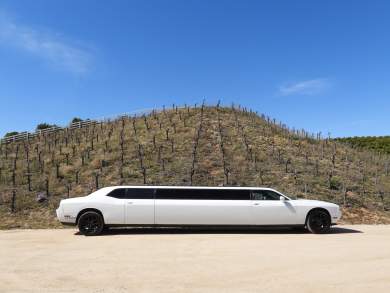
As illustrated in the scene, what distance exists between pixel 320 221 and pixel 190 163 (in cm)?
→ 1193

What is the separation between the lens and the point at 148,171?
76.5 feet

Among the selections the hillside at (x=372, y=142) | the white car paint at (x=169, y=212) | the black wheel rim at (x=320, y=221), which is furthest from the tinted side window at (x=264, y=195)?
the hillside at (x=372, y=142)

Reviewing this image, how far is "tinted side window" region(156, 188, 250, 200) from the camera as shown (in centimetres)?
1316

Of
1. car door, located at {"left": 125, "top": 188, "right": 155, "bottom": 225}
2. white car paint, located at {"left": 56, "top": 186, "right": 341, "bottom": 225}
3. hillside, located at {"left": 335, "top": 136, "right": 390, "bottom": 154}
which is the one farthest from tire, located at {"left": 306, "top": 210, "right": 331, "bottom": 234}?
hillside, located at {"left": 335, "top": 136, "right": 390, "bottom": 154}

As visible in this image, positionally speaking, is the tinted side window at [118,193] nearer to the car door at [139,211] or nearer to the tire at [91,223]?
the car door at [139,211]

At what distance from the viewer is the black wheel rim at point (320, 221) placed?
13195mm

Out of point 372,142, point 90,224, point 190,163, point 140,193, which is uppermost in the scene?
point 372,142

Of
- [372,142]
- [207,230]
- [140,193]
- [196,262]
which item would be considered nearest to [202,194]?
[207,230]

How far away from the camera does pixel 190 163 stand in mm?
24328

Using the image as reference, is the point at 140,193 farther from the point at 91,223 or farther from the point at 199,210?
the point at 199,210

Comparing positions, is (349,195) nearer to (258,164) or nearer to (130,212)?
(258,164)

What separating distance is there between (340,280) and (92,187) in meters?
15.9

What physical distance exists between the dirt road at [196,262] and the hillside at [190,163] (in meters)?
5.53

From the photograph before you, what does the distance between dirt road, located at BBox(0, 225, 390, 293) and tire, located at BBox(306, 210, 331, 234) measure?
345mm
